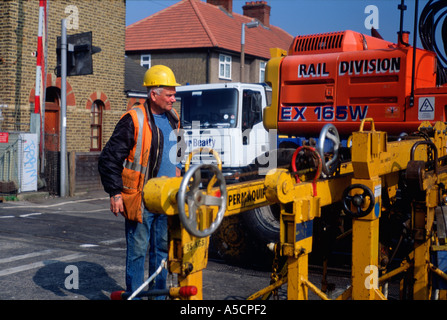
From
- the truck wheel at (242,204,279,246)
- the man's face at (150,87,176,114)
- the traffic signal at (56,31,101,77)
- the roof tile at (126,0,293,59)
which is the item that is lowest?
the truck wheel at (242,204,279,246)

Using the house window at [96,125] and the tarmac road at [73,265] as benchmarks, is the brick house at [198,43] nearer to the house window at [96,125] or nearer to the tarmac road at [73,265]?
the house window at [96,125]

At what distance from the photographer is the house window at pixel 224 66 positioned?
3269 cm

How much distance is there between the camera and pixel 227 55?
33.4 metres

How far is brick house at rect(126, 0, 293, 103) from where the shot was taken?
105 feet

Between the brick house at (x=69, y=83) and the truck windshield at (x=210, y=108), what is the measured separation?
3958 mm

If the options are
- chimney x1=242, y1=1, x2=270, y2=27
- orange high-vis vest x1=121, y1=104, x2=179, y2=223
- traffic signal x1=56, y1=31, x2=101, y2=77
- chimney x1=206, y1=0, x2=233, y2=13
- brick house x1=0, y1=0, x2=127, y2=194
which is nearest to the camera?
orange high-vis vest x1=121, y1=104, x2=179, y2=223

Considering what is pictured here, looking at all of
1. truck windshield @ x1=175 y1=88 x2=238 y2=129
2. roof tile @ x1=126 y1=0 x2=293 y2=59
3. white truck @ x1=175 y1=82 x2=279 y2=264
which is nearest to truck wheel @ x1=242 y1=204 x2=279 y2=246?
white truck @ x1=175 y1=82 x2=279 y2=264

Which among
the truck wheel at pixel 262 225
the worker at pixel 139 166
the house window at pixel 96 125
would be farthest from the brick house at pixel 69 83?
the worker at pixel 139 166

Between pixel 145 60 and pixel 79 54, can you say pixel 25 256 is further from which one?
pixel 145 60

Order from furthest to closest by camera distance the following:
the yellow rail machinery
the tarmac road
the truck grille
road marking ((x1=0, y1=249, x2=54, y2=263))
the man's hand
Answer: the truck grille → road marking ((x1=0, y1=249, x2=54, y2=263)) → the tarmac road → the man's hand → the yellow rail machinery

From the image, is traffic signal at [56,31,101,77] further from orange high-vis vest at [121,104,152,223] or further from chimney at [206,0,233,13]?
chimney at [206,0,233,13]

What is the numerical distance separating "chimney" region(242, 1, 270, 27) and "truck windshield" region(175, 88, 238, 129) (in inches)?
1208

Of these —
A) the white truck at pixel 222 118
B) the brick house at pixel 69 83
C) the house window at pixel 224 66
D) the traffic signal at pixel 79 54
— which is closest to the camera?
the white truck at pixel 222 118
